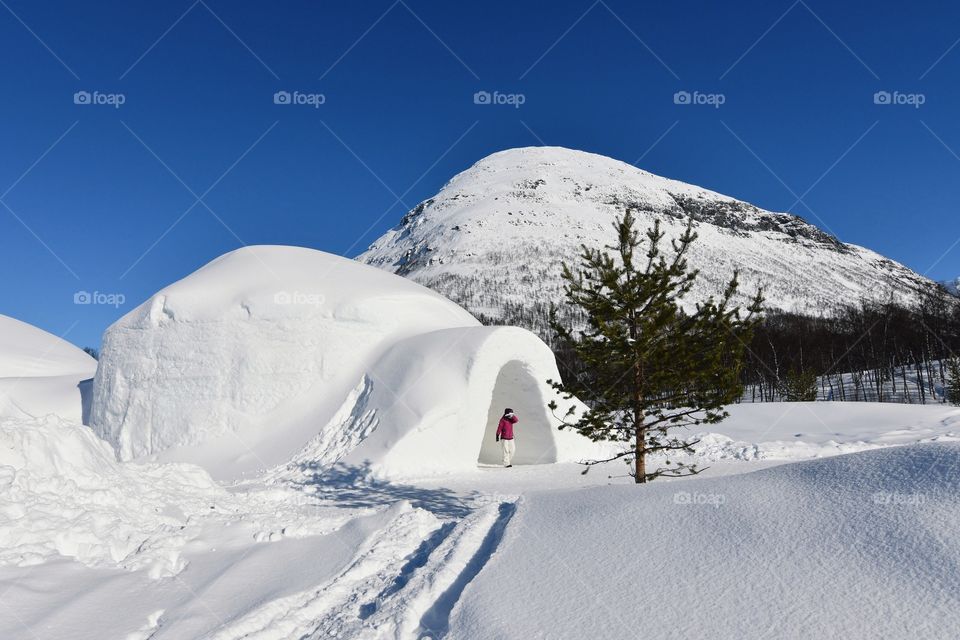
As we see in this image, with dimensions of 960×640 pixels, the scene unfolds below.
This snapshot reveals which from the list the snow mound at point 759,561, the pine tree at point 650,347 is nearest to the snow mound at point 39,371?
the snow mound at point 759,561

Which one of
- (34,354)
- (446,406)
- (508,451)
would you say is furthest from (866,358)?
(34,354)

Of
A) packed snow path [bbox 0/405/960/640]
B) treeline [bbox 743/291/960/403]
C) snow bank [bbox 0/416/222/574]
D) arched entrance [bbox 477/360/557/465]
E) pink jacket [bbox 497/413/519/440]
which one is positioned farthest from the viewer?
treeline [bbox 743/291/960/403]

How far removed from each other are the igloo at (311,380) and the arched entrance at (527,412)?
35 millimetres

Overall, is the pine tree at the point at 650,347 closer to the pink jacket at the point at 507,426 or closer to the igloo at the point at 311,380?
the igloo at the point at 311,380

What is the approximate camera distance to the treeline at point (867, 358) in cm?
5403

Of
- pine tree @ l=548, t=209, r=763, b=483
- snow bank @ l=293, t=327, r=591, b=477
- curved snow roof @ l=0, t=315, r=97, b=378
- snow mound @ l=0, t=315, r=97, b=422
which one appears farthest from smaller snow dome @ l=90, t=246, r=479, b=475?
curved snow roof @ l=0, t=315, r=97, b=378

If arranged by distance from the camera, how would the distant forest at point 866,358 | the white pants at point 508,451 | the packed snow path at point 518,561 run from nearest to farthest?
the packed snow path at point 518,561, the white pants at point 508,451, the distant forest at point 866,358

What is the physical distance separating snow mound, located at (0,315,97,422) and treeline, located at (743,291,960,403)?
49.3 metres

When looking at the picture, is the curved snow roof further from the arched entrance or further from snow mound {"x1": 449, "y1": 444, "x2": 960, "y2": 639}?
snow mound {"x1": 449, "y1": 444, "x2": 960, "y2": 639}

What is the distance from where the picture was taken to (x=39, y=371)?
28688 millimetres

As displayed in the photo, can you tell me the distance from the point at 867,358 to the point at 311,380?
226 feet

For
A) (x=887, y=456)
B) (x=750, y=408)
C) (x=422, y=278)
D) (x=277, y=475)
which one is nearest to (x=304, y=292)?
(x=277, y=475)

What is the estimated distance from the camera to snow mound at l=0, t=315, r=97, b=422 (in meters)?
20.3

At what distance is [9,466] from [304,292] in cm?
1142
